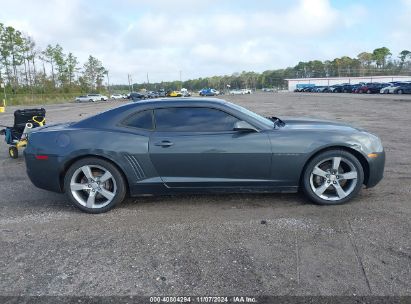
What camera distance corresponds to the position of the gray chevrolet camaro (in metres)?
4.26

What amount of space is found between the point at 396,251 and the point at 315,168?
1.36 meters

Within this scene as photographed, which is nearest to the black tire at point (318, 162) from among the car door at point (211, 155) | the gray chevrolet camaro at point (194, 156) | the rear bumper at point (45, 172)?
the gray chevrolet camaro at point (194, 156)

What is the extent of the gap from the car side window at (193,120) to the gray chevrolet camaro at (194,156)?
13 mm

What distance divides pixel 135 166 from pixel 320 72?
400 ft

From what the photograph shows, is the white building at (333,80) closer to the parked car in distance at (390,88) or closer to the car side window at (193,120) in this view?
the parked car in distance at (390,88)

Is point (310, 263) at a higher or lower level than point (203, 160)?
lower

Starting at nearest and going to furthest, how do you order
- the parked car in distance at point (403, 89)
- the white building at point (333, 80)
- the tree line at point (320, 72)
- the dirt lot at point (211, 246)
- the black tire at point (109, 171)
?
the dirt lot at point (211, 246), the black tire at point (109, 171), the parked car in distance at point (403, 89), the white building at point (333, 80), the tree line at point (320, 72)

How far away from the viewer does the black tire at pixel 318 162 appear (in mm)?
4312

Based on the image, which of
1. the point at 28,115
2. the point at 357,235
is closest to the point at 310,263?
the point at 357,235

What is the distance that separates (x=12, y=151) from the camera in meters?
8.09

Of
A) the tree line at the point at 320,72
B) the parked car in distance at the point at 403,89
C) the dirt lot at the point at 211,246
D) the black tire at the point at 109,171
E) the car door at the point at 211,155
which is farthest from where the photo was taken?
the tree line at the point at 320,72

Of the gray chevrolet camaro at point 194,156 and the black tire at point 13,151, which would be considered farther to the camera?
the black tire at point 13,151

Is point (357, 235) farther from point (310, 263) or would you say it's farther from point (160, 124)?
point (160, 124)

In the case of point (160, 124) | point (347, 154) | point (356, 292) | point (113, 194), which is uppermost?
point (160, 124)
